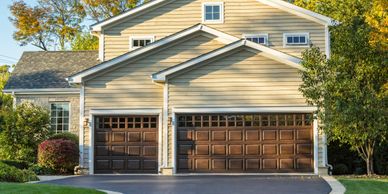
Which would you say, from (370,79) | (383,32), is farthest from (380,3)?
(370,79)

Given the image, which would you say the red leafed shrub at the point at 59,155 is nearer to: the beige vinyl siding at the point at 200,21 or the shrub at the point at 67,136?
the shrub at the point at 67,136

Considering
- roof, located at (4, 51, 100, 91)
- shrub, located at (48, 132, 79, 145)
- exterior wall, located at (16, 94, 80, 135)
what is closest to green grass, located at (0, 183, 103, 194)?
shrub, located at (48, 132, 79, 145)

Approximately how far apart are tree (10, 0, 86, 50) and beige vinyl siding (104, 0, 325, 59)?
753 inches

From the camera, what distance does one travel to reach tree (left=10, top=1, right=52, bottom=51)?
1660 inches

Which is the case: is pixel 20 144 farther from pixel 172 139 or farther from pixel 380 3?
pixel 380 3

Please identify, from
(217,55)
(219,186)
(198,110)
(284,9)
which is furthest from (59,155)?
(284,9)

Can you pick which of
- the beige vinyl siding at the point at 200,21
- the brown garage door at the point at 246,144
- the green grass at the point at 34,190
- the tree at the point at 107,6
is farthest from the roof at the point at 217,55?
the tree at the point at 107,6

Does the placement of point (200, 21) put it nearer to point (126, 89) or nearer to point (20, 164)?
point (126, 89)

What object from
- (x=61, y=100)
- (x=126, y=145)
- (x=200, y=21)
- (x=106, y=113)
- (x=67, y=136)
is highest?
(x=200, y=21)

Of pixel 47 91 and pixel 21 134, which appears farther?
pixel 47 91

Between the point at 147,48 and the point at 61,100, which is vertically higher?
the point at 147,48

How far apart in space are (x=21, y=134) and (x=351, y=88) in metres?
13.8

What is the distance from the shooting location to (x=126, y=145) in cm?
2150

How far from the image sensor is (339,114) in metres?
18.1
